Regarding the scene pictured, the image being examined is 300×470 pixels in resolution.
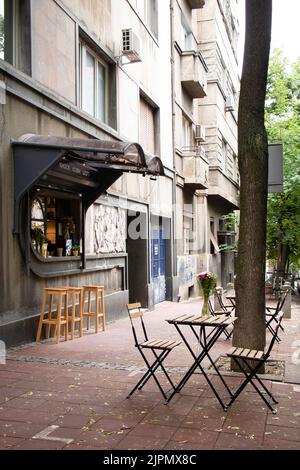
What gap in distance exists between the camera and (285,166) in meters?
19.6

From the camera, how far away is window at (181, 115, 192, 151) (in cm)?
1977

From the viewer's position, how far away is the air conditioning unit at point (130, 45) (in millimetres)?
12445

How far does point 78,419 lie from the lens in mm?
4699

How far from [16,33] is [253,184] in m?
4.92

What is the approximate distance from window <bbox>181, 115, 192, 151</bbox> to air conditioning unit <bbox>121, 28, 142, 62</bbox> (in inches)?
280

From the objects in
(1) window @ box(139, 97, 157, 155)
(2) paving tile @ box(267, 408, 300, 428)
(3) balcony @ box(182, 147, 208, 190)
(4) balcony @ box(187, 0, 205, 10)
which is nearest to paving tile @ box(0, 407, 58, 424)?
(2) paving tile @ box(267, 408, 300, 428)

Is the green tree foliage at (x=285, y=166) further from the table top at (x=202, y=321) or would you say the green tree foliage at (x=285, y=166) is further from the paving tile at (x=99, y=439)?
the paving tile at (x=99, y=439)

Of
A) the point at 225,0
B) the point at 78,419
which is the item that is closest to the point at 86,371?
the point at 78,419

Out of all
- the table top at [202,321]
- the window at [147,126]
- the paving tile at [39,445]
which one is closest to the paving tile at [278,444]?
the table top at [202,321]

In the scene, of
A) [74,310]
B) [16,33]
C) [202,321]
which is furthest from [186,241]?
[202,321]

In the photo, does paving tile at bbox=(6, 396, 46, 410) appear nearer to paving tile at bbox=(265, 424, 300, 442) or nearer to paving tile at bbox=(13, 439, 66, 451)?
paving tile at bbox=(13, 439, 66, 451)

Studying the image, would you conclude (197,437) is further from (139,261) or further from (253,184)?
(139,261)

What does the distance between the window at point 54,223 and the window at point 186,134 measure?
1014 centimetres
